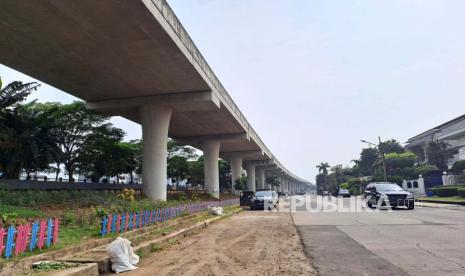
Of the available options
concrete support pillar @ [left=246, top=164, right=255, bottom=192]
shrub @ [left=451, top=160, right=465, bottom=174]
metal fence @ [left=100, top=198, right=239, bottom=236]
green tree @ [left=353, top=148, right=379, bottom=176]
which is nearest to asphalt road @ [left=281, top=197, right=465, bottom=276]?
metal fence @ [left=100, top=198, right=239, bottom=236]

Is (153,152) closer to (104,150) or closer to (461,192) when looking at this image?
(104,150)

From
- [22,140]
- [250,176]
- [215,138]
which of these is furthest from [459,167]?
[22,140]

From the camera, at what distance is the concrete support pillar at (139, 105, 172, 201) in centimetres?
2256

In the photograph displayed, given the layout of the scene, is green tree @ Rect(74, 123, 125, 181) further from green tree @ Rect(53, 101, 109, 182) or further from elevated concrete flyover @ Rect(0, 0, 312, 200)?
elevated concrete flyover @ Rect(0, 0, 312, 200)

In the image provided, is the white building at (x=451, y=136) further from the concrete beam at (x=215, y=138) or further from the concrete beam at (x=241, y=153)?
the concrete beam at (x=215, y=138)

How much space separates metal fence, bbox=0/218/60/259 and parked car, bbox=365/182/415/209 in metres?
18.4

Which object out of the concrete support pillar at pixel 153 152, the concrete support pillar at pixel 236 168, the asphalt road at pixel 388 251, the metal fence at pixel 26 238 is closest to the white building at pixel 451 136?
the concrete support pillar at pixel 236 168

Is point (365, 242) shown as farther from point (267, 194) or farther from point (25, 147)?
point (25, 147)

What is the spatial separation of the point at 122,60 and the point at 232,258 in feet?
40.9

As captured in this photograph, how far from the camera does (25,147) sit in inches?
906

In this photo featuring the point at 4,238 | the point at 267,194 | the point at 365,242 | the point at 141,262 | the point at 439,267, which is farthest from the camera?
the point at 267,194

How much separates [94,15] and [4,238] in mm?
8740

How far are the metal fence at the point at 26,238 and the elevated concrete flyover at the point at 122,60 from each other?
25.7ft

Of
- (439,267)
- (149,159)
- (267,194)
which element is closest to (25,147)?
(149,159)
